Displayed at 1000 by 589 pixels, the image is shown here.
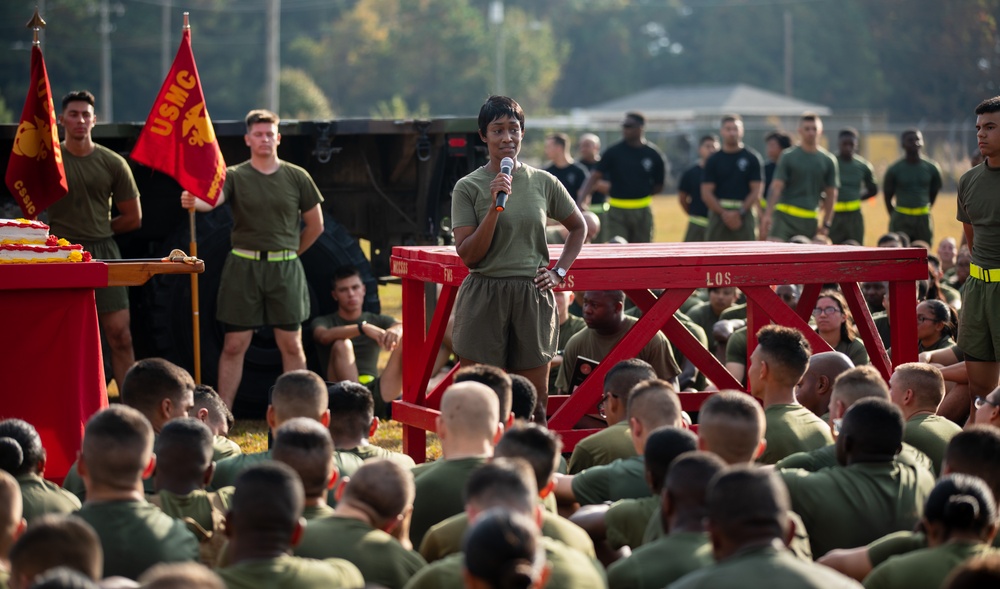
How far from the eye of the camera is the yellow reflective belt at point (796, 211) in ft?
48.4

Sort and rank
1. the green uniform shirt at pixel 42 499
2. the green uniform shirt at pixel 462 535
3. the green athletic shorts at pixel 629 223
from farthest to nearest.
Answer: the green athletic shorts at pixel 629 223 < the green uniform shirt at pixel 42 499 < the green uniform shirt at pixel 462 535

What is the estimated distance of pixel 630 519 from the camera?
4.82 meters

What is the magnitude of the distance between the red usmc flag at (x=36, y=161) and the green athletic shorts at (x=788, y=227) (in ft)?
28.3

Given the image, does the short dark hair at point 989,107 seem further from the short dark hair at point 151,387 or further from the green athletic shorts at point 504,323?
the short dark hair at point 151,387

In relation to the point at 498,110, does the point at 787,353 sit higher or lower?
lower

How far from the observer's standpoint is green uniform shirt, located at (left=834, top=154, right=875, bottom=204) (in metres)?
15.8

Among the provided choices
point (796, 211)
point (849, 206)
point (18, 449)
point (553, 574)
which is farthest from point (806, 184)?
point (553, 574)

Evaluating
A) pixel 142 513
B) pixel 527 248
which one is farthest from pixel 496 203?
pixel 142 513

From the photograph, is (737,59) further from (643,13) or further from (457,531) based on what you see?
(457,531)

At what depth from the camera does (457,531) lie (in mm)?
4465

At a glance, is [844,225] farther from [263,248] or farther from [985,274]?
[263,248]

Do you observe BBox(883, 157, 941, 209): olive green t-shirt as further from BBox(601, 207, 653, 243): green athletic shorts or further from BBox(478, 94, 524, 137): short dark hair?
BBox(478, 94, 524, 137): short dark hair

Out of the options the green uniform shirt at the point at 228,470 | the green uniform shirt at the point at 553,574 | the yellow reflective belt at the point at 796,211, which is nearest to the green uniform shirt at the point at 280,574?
the green uniform shirt at the point at 553,574

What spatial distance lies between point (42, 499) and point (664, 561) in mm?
2202
